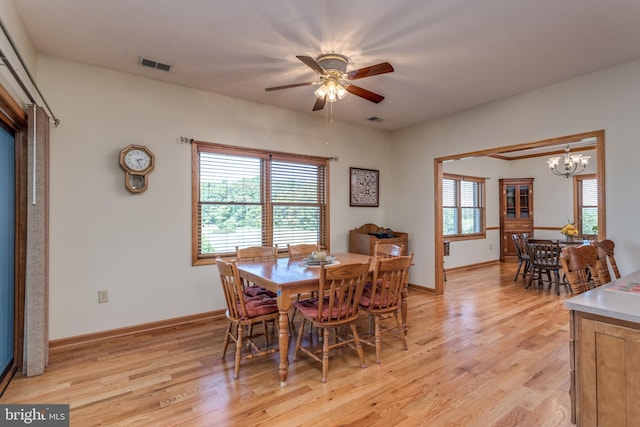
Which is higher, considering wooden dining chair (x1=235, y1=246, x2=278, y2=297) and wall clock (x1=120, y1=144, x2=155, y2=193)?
wall clock (x1=120, y1=144, x2=155, y2=193)

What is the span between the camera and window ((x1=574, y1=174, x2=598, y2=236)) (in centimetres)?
703

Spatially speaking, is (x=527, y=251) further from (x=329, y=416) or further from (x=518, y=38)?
(x=329, y=416)

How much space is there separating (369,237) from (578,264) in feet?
9.70

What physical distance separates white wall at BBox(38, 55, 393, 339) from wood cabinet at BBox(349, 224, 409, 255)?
6.89 ft

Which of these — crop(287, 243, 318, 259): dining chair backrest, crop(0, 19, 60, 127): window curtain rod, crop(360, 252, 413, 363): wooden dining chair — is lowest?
crop(360, 252, 413, 363): wooden dining chair

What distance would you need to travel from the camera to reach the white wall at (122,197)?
10.0 feet

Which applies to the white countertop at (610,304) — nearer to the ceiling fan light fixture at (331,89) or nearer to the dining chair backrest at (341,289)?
the dining chair backrest at (341,289)

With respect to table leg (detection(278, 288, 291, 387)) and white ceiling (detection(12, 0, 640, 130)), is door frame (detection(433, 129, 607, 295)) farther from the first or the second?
table leg (detection(278, 288, 291, 387))

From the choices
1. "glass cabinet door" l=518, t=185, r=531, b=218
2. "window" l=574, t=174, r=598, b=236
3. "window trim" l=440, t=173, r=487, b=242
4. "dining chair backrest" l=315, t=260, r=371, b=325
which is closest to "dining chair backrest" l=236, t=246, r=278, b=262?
"dining chair backrest" l=315, t=260, r=371, b=325

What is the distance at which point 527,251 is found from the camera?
18.2 feet

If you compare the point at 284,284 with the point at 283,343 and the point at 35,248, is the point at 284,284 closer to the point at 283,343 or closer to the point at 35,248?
the point at 283,343

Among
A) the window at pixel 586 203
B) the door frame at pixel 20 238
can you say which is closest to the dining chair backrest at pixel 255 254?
the door frame at pixel 20 238

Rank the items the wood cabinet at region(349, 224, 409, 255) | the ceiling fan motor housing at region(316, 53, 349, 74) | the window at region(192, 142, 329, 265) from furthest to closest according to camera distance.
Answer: the wood cabinet at region(349, 224, 409, 255) → the window at region(192, 142, 329, 265) → the ceiling fan motor housing at region(316, 53, 349, 74)

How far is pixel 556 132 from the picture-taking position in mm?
3645
